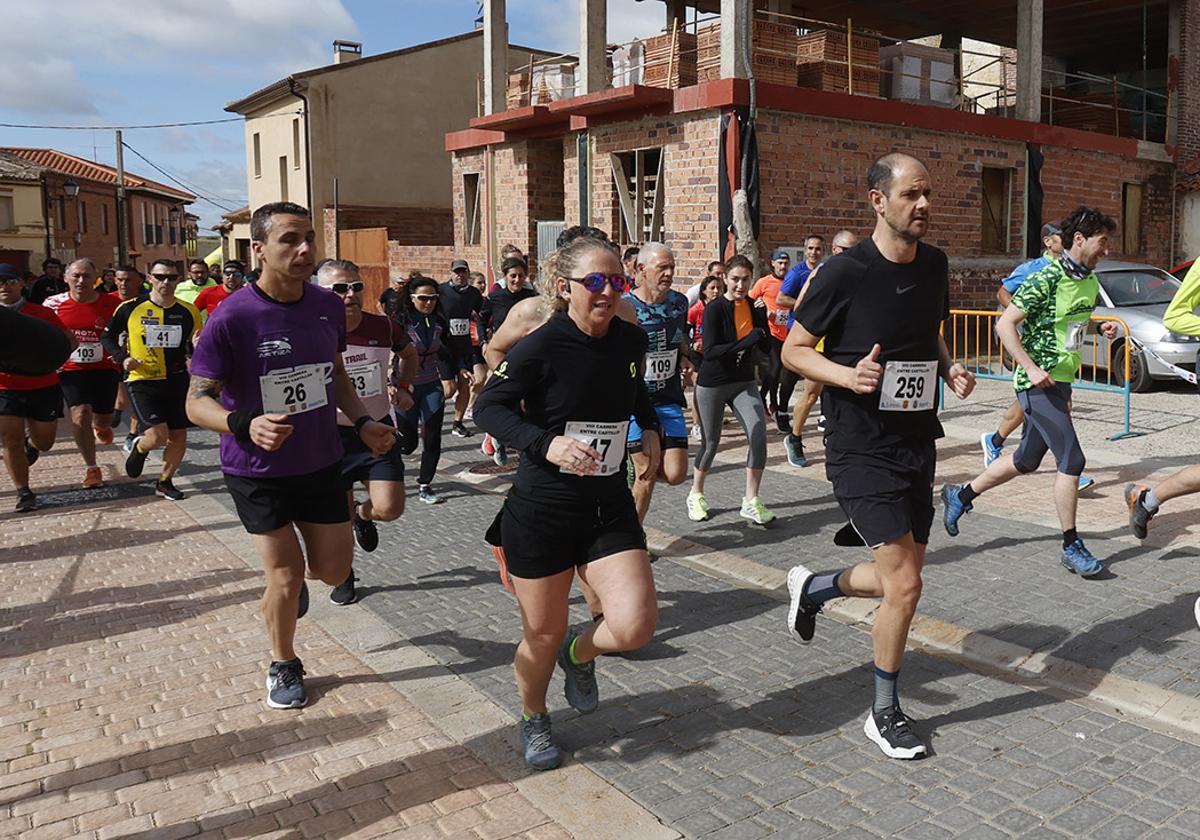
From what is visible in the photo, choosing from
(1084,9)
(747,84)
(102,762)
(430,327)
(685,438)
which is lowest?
(102,762)

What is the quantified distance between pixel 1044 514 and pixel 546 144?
1544 centimetres

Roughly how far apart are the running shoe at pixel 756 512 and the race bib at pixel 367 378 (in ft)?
9.57

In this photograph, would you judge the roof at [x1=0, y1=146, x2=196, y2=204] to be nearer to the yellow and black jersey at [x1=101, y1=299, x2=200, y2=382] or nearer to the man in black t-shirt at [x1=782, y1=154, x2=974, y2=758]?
→ the yellow and black jersey at [x1=101, y1=299, x2=200, y2=382]

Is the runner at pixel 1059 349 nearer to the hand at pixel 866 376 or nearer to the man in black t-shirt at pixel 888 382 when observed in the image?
the man in black t-shirt at pixel 888 382

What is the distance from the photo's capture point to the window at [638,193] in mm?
17766

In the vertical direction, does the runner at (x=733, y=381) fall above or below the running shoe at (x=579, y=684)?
above

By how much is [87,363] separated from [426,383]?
11.5 ft

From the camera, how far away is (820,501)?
8391 millimetres

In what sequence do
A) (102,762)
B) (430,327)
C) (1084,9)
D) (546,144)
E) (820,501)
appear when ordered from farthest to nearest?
(1084,9)
(546,144)
(430,327)
(820,501)
(102,762)

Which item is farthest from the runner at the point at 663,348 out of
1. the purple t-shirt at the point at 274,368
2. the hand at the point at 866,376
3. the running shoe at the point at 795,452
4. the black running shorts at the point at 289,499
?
the running shoe at the point at 795,452

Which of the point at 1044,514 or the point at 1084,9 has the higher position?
the point at 1084,9

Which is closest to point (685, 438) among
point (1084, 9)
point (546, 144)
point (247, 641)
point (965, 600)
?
point (965, 600)

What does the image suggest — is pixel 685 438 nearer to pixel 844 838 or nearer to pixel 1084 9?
pixel 844 838

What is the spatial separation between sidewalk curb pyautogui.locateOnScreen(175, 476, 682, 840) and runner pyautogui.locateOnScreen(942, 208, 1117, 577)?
12.0 feet
